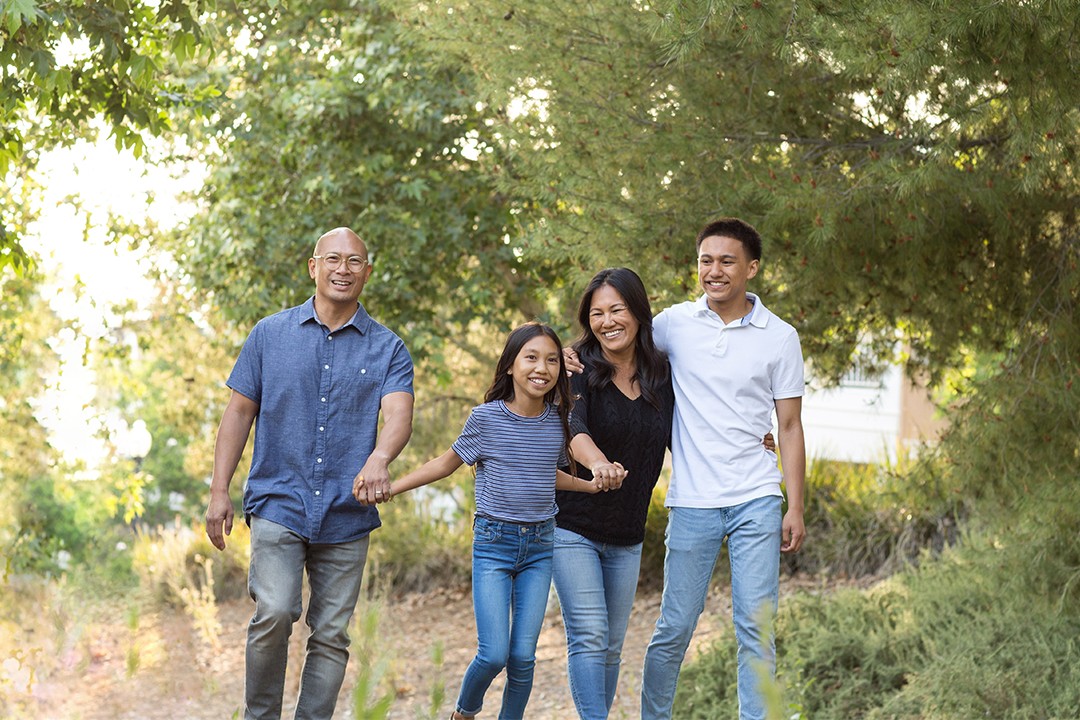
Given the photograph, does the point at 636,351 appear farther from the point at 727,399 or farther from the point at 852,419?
the point at 852,419

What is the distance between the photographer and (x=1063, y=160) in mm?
4777

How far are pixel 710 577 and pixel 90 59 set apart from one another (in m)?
3.47

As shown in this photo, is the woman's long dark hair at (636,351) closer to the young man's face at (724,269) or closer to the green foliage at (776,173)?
the young man's face at (724,269)

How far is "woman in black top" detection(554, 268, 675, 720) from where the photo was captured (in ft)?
13.5

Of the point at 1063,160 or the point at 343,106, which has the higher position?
the point at 343,106

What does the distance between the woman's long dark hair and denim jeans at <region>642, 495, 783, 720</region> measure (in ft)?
1.50

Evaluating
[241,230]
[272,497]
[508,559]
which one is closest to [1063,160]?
[508,559]

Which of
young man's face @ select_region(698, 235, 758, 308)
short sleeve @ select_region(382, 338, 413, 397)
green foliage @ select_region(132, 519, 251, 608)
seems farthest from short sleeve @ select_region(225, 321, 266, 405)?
green foliage @ select_region(132, 519, 251, 608)

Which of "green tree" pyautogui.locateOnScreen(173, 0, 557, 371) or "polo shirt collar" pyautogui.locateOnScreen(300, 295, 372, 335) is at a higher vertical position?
"green tree" pyautogui.locateOnScreen(173, 0, 557, 371)

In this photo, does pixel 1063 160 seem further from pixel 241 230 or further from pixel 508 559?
pixel 241 230

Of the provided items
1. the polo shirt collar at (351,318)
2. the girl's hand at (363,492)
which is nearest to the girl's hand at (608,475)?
the girl's hand at (363,492)

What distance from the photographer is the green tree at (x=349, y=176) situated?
375 inches

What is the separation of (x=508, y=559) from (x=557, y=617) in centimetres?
849

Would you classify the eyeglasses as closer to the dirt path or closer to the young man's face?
the young man's face
